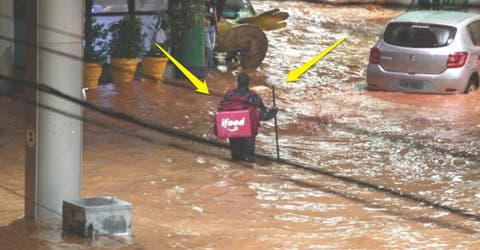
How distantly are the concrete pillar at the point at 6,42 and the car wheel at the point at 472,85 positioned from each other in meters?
8.38

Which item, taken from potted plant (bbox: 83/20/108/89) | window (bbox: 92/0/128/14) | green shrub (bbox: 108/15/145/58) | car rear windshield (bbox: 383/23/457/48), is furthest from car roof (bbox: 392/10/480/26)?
potted plant (bbox: 83/20/108/89)

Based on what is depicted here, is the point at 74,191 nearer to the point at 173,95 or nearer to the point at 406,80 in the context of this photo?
the point at 173,95

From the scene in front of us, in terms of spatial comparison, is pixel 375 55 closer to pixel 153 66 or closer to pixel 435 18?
pixel 435 18

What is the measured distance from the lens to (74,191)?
12.4 metres

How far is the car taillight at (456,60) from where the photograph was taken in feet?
71.7

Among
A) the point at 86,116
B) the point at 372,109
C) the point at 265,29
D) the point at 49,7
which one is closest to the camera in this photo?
the point at 49,7

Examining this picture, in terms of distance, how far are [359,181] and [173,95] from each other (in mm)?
7074

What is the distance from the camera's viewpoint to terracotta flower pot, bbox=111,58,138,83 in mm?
21859

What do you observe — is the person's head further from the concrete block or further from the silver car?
the silver car

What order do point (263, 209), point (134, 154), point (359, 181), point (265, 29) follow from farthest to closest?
1. point (265, 29)
2. point (134, 154)
3. point (359, 181)
4. point (263, 209)

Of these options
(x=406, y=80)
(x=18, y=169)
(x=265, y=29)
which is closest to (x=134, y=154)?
(x=18, y=169)

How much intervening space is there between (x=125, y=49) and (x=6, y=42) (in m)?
2.48

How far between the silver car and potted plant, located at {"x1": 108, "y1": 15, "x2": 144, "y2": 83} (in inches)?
176

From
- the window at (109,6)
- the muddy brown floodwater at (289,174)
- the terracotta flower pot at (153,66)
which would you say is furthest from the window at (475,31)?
the window at (109,6)
